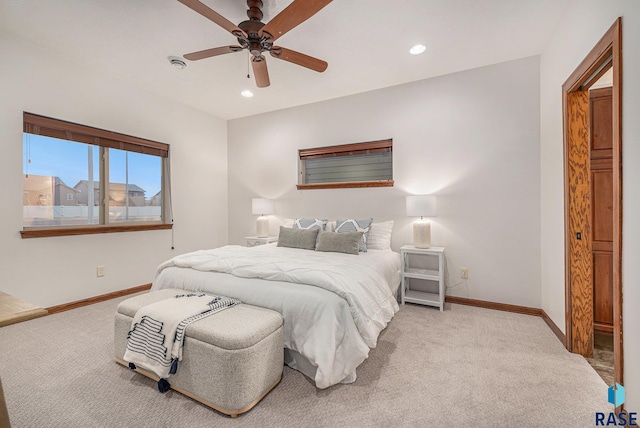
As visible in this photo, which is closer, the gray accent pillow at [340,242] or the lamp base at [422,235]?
the gray accent pillow at [340,242]

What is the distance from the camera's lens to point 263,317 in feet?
5.86

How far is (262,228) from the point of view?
4.53 m

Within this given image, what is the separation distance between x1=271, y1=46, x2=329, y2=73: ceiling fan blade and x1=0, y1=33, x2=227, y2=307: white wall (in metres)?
2.48

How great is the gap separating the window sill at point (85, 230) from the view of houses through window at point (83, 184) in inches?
5.7

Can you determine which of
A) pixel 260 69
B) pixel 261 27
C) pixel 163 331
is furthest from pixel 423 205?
pixel 163 331

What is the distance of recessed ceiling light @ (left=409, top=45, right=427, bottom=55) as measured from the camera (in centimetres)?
282

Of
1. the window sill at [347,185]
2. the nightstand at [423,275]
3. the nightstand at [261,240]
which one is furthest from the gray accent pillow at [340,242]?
the nightstand at [261,240]

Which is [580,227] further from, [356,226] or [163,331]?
[163,331]

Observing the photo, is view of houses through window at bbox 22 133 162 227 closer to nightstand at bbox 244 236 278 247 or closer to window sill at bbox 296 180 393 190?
nightstand at bbox 244 236 278 247

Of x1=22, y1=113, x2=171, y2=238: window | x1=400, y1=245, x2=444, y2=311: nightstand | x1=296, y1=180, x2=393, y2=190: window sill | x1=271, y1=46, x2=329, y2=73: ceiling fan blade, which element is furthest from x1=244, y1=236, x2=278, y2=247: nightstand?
x1=271, y1=46, x2=329, y2=73: ceiling fan blade

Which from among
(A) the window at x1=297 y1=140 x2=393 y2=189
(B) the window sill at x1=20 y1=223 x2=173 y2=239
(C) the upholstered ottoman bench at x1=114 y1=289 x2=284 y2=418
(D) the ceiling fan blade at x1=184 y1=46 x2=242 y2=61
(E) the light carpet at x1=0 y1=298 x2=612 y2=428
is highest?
(D) the ceiling fan blade at x1=184 y1=46 x2=242 y2=61

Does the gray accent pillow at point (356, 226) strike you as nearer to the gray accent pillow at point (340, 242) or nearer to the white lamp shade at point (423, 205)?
the gray accent pillow at point (340, 242)

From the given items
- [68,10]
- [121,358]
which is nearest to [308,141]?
[68,10]

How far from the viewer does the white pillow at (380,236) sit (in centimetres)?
347
